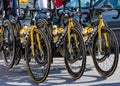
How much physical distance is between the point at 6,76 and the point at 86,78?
126 cm

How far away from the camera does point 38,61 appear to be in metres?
6.10

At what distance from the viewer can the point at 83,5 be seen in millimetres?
8430

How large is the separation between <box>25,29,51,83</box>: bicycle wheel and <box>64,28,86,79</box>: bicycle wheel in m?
0.34

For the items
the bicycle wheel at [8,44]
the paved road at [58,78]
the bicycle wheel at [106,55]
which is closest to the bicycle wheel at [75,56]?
the paved road at [58,78]

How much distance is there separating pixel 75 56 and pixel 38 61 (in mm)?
534

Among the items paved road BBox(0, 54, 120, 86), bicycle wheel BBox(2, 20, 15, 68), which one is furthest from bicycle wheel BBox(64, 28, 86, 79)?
bicycle wheel BBox(2, 20, 15, 68)

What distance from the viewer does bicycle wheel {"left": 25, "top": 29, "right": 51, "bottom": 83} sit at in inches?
231

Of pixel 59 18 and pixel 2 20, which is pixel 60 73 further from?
pixel 2 20

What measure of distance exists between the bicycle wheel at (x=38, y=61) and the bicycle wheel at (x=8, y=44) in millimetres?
683

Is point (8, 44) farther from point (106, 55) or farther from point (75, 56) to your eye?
point (106, 55)

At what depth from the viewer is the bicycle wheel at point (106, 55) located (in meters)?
5.95

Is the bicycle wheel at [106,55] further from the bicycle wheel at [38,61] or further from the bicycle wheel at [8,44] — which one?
the bicycle wheel at [8,44]

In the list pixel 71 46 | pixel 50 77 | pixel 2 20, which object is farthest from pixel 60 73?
pixel 2 20

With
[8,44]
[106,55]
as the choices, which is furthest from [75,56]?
[8,44]
